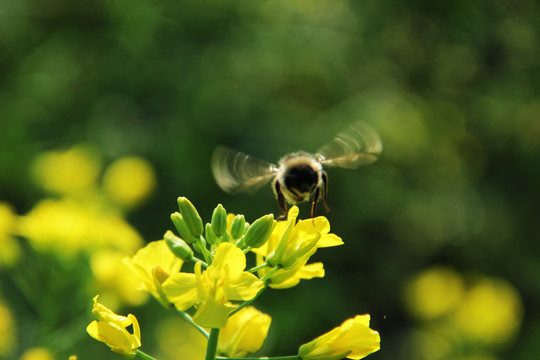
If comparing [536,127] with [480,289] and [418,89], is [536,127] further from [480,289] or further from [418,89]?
[480,289]

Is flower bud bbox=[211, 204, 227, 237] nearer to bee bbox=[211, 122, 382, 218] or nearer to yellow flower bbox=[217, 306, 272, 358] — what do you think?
yellow flower bbox=[217, 306, 272, 358]

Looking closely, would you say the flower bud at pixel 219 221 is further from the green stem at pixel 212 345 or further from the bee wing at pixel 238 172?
the bee wing at pixel 238 172

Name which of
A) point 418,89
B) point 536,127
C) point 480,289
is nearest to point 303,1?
point 418,89

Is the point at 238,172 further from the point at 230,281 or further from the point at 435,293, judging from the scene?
the point at 435,293

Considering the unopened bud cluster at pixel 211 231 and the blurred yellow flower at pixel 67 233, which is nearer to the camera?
the unopened bud cluster at pixel 211 231

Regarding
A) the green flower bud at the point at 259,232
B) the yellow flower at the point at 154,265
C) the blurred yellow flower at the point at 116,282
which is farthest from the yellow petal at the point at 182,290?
the blurred yellow flower at the point at 116,282

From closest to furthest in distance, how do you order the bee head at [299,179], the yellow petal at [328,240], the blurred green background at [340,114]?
the yellow petal at [328,240] → the bee head at [299,179] → the blurred green background at [340,114]

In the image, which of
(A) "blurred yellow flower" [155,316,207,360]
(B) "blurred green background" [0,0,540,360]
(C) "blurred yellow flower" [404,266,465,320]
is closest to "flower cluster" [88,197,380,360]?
(A) "blurred yellow flower" [155,316,207,360]
